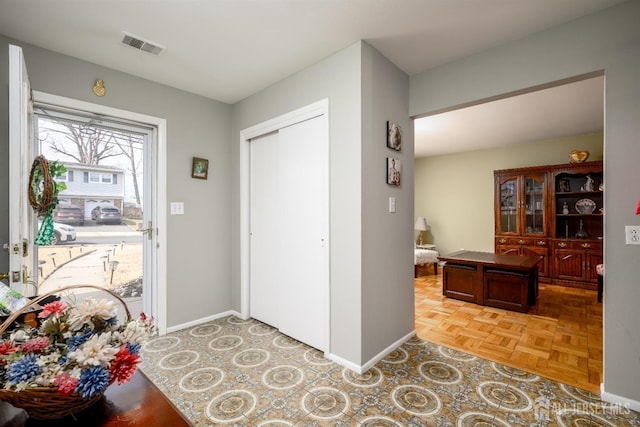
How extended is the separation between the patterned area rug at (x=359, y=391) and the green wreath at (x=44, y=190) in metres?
1.20

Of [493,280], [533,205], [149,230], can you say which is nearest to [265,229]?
[149,230]

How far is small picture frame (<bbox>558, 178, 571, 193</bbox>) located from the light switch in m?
5.65

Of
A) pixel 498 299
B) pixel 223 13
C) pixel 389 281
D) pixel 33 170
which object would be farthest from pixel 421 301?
pixel 33 170

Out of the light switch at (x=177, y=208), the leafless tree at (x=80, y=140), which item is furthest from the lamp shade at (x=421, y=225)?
the leafless tree at (x=80, y=140)

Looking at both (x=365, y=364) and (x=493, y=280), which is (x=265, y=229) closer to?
(x=365, y=364)

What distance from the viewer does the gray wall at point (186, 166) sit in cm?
240

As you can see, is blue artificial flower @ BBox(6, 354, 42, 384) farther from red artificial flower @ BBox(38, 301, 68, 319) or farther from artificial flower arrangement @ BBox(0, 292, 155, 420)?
red artificial flower @ BBox(38, 301, 68, 319)

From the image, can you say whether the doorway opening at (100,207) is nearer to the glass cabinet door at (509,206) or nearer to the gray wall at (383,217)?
the gray wall at (383,217)

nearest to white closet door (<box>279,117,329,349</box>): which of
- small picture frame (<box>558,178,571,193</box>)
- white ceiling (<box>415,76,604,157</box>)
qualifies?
white ceiling (<box>415,76,604,157</box>)

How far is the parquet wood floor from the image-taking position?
2.28 m

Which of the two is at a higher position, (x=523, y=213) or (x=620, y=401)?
(x=523, y=213)

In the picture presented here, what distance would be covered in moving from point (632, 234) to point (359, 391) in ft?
6.22

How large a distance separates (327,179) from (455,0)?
1383 mm

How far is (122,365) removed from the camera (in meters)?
0.76
